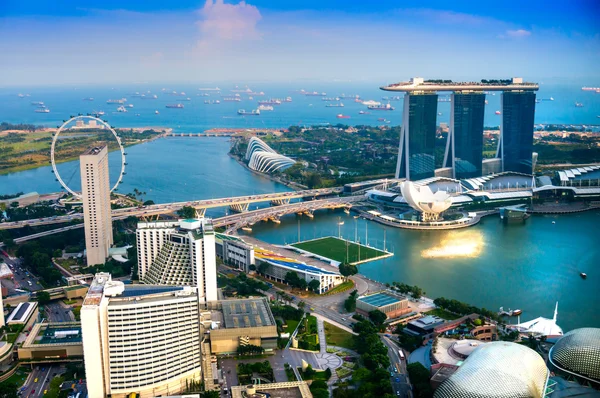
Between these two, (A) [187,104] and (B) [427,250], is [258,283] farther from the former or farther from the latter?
(A) [187,104]

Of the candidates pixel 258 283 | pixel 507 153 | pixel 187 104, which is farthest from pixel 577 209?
pixel 187 104

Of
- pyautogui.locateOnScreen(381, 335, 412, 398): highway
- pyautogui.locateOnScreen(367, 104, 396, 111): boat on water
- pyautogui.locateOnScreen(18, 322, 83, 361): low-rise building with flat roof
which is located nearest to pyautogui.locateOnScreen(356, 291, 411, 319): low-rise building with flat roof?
pyautogui.locateOnScreen(381, 335, 412, 398): highway

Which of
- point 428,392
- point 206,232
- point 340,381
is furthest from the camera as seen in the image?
point 206,232

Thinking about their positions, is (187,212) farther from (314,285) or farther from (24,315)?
(24,315)

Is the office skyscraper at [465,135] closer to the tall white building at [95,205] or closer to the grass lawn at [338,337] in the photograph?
the tall white building at [95,205]

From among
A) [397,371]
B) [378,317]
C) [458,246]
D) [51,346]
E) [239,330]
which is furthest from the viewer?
[458,246]

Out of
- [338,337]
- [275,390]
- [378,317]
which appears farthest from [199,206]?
[275,390]

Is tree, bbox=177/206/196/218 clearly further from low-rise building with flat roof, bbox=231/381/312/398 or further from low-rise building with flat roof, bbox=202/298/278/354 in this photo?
low-rise building with flat roof, bbox=231/381/312/398
